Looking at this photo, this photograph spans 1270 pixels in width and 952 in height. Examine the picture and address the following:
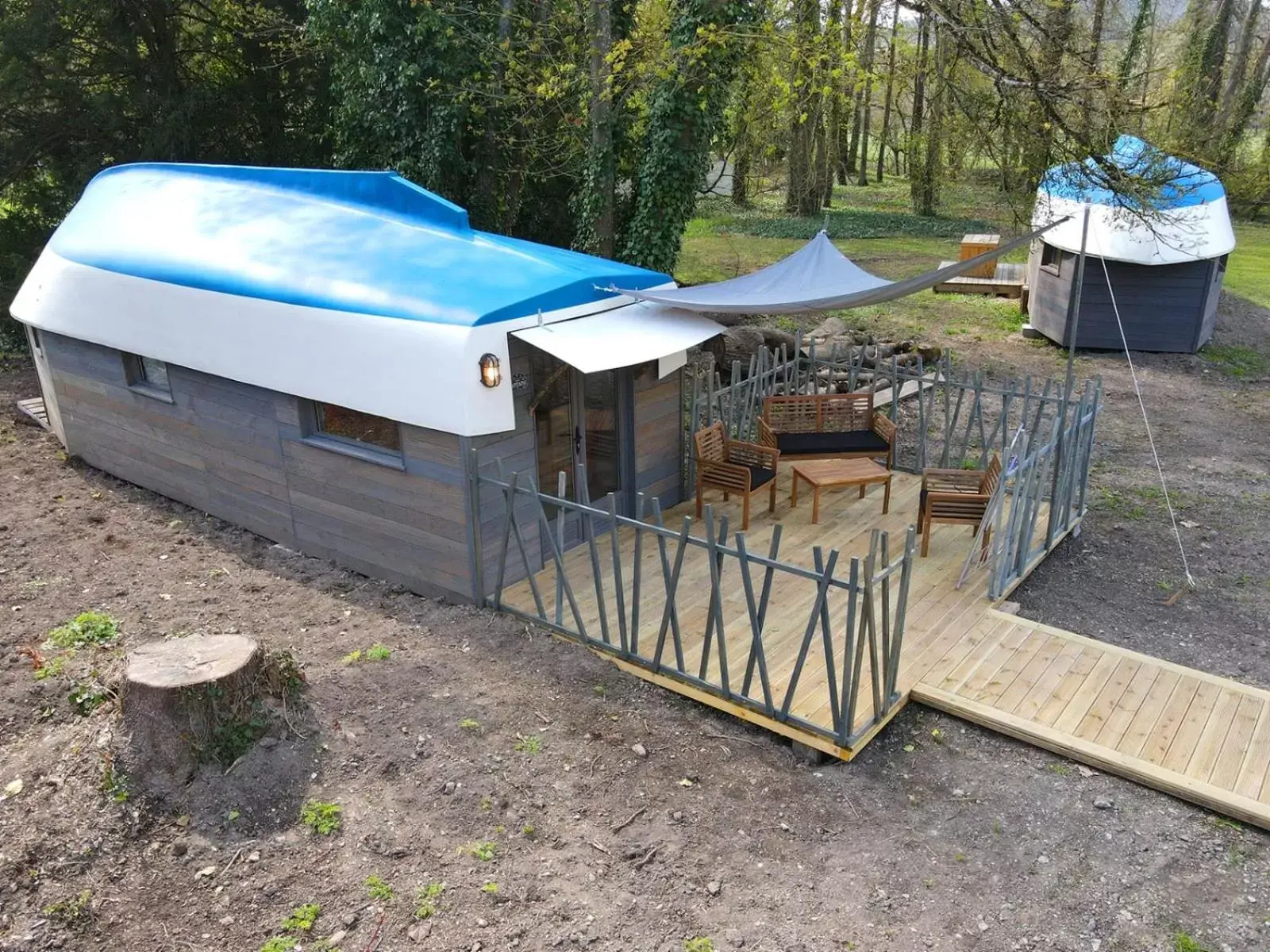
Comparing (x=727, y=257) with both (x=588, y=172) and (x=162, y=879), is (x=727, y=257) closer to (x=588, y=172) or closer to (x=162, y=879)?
(x=588, y=172)

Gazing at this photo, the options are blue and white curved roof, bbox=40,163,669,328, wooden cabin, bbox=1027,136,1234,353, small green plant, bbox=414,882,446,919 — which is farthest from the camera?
wooden cabin, bbox=1027,136,1234,353

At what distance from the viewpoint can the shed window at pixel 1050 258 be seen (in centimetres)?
1512

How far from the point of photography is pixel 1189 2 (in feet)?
95.5

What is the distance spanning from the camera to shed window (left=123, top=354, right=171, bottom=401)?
8641 millimetres

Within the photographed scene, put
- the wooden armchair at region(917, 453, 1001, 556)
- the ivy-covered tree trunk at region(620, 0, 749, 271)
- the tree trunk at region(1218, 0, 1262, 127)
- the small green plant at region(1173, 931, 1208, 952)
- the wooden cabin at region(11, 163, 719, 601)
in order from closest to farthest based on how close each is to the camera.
A: 1. the small green plant at region(1173, 931, 1208, 952)
2. the wooden cabin at region(11, 163, 719, 601)
3. the wooden armchair at region(917, 453, 1001, 556)
4. the ivy-covered tree trunk at region(620, 0, 749, 271)
5. the tree trunk at region(1218, 0, 1262, 127)

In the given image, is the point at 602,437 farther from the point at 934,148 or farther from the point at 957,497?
the point at 934,148

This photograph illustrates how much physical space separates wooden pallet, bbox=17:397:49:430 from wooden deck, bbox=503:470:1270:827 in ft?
24.7

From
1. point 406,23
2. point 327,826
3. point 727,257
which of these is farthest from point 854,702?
point 727,257

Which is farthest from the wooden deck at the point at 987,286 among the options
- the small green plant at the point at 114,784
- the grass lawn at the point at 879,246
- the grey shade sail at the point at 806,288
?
the small green plant at the point at 114,784

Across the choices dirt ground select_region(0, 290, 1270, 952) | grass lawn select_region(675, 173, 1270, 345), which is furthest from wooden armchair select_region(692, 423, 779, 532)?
grass lawn select_region(675, 173, 1270, 345)

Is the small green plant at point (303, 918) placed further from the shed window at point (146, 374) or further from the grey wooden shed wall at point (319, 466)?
the shed window at point (146, 374)

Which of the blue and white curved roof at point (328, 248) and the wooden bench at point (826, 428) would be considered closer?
the blue and white curved roof at point (328, 248)

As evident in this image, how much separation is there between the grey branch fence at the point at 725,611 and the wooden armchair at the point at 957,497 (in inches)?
18.7

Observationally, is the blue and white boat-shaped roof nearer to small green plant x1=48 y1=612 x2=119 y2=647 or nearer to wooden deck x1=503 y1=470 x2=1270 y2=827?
wooden deck x1=503 y1=470 x2=1270 y2=827
